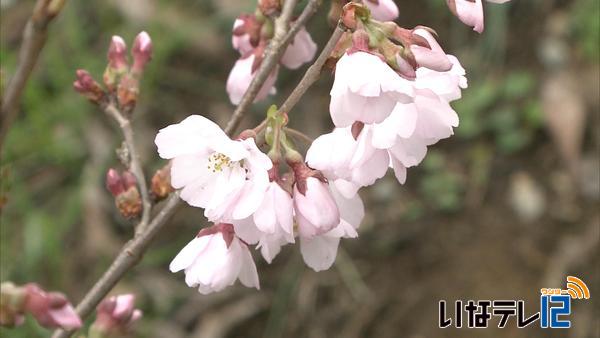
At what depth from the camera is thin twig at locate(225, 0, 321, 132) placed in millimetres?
1170

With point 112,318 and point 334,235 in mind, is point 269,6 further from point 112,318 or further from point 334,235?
point 112,318

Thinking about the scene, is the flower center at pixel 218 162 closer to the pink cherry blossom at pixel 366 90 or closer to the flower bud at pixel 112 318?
the pink cherry blossom at pixel 366 90

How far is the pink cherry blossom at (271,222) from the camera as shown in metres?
1.02

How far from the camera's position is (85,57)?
10.6 ft

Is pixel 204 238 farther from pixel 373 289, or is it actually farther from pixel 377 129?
pixel 373 289

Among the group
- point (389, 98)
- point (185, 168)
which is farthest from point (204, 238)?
point (389, 98)

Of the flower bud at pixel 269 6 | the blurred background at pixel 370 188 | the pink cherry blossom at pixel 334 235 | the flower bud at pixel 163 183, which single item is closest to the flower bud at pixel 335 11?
the flower bud at pixel 269 6

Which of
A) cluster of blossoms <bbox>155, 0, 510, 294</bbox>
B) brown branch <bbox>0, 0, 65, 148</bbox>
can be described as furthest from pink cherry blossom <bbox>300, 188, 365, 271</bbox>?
brown branch <bbox>0, 0, 65, 148</bbox>

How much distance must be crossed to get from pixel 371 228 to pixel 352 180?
2130 millimetres

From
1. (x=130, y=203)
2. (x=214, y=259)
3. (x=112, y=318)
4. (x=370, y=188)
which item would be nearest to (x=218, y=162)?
(x=214, y=259)

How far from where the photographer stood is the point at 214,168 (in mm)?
1119

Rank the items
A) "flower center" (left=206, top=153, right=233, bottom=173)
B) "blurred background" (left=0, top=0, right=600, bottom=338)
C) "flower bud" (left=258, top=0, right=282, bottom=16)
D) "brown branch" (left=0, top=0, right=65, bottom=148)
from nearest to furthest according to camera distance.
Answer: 1. "brown branch" (left=0, top=0, right=65, bottom=148)
2. "flower center" (left=206, top=153, right=233, bottom=173)
3. "flower bud" (left=258, top=0, right=282, bottom=16)
4. "blurred background" (left=0, top=0, right=600, bottom=338)

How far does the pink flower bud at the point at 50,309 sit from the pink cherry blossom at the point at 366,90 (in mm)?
372

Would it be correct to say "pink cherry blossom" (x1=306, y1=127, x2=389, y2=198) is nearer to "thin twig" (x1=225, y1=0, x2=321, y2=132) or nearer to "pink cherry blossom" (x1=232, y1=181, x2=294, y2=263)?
"pink cherry blossom" (x1=232, y1=181, x2=294, y2=263)
